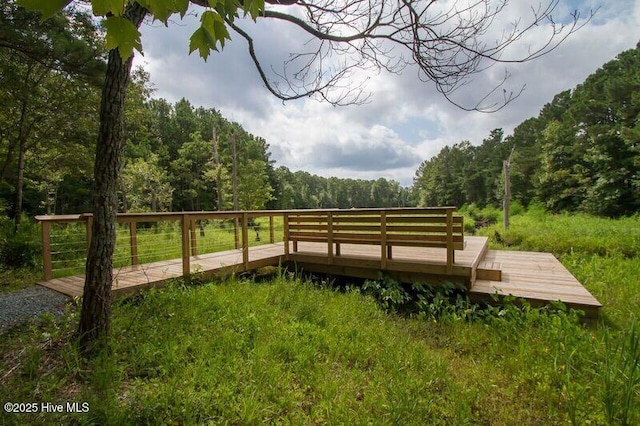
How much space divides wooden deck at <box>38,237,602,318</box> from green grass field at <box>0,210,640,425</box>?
0.37 m

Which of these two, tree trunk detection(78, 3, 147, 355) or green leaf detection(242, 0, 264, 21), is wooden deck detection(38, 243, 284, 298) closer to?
tree trunk detection(78, 3, 147, 355)

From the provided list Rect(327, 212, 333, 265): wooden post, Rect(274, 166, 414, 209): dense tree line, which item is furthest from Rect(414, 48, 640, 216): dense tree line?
Rect(274, 166, 414, 209): dense tree line

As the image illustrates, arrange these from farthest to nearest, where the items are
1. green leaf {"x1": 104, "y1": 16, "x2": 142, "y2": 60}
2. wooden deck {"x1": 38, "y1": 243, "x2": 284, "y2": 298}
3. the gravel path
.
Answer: wooden deck {"x1": 38, "y1": 243, "x2": 284, "y2": 298} < the gravel path < green leaf {"x1": 104, "y1": 16, "x2": 142, "y2": 60}

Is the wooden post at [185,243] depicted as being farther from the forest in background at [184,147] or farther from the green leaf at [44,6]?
the green leaf at [44,6]

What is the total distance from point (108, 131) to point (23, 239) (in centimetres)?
537

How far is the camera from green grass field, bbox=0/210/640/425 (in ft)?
6.73

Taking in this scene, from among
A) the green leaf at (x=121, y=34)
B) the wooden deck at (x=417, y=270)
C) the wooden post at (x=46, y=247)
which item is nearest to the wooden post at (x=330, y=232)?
the wooden deck at (x=417, y=270)

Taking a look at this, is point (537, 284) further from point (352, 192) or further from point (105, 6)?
point (352, 192)

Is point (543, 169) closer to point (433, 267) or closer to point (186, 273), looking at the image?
point (433, 267)

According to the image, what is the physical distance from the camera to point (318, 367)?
8.57ft

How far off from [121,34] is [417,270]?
4.62m

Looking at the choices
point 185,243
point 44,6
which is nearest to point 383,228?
point 185,243

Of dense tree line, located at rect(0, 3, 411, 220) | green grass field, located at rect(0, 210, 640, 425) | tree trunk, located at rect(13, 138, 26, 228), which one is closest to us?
green grass field, located at rect(0, 210, 640, 425)

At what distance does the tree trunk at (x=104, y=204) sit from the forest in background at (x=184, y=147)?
150 inches
